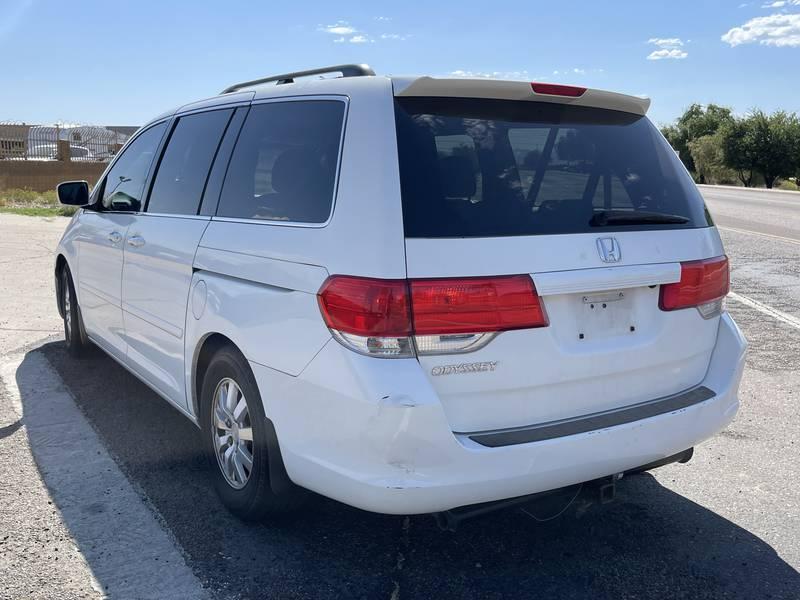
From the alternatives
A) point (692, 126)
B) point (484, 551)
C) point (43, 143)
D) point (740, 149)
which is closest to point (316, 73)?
point (484, 551)

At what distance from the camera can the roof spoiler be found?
9.75 feet

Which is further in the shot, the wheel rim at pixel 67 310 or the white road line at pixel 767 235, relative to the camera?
the white road line at pixel 767 235

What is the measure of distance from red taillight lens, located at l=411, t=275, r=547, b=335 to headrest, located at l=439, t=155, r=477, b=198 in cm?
36

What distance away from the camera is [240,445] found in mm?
3553

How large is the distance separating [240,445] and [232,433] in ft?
0.26

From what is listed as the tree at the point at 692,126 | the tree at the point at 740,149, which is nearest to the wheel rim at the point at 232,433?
the tree at the point at 740,149

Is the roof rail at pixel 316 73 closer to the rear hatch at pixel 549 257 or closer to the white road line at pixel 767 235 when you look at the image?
the rear hatch at pixel 549 257

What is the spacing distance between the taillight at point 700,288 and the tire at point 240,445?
1692 millimetres

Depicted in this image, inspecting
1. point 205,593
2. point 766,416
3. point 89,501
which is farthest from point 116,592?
point 766,416

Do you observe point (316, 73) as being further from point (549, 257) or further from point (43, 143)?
point (43, 143)

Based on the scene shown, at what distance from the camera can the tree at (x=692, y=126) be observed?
83062mm

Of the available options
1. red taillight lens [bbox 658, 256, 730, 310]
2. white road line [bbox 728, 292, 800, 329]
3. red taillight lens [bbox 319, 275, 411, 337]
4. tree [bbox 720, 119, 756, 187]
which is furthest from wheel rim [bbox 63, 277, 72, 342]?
tree [bbox 720, 119, 756, 187]

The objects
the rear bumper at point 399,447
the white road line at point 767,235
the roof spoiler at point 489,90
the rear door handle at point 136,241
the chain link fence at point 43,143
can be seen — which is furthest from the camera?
the chain link fence at point 43,143

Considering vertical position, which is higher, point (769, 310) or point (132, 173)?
point (132, 173)
